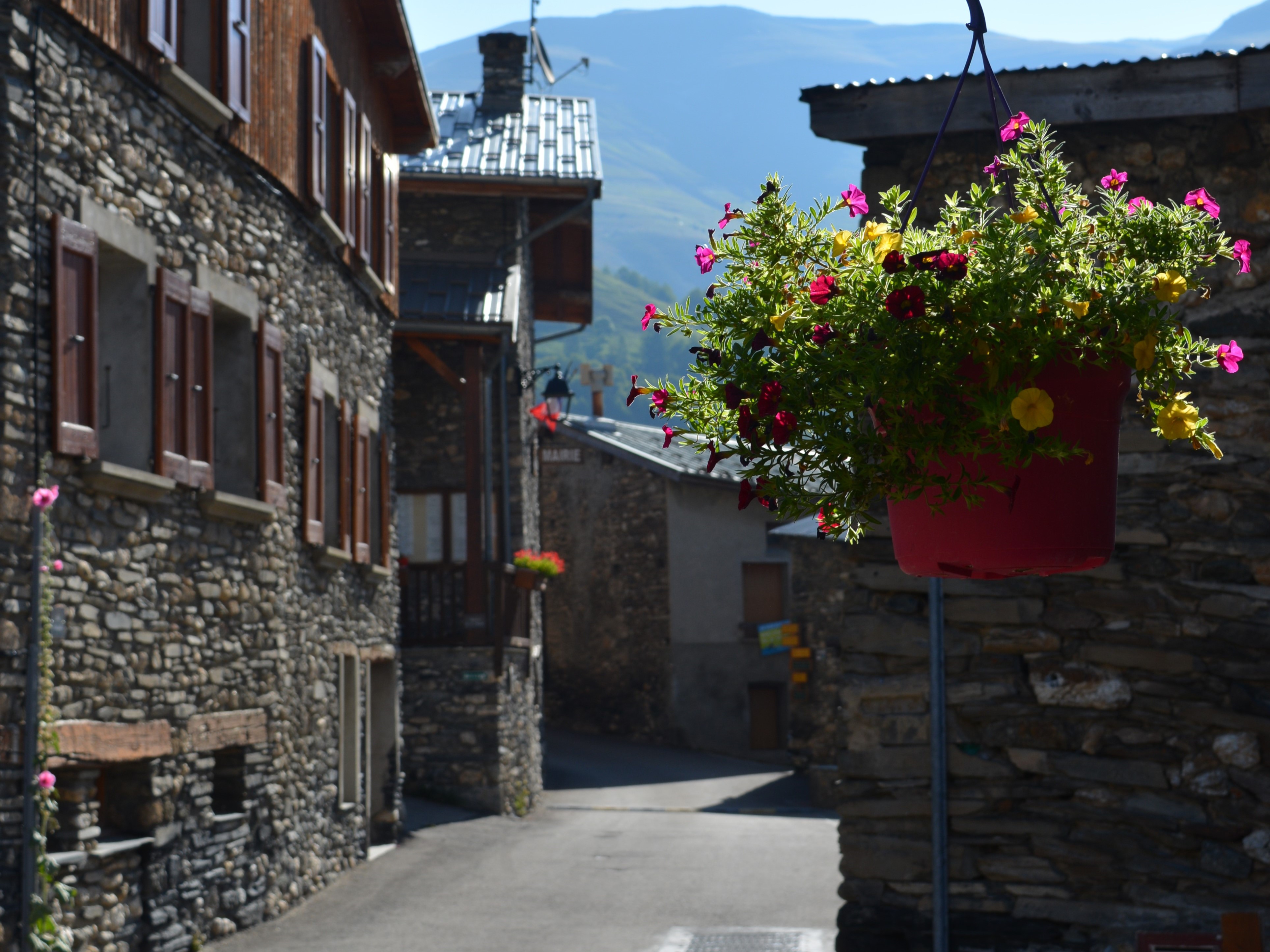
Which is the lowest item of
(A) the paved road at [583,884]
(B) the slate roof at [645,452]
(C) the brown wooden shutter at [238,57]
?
(A) the paved road at [583,884]

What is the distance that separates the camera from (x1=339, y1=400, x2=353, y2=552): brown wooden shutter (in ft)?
37.8

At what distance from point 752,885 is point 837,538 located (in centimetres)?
848

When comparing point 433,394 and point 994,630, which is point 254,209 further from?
point 433,394

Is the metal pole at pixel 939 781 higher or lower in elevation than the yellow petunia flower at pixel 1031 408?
lower

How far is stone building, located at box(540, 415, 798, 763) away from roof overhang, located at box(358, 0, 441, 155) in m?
12.3

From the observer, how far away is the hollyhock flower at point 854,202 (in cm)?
289

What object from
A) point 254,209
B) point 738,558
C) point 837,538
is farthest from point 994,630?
point 738,558

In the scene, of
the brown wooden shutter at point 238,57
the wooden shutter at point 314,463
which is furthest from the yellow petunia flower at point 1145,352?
the wooden shutter at point 314,463

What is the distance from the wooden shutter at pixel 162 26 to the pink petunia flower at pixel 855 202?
5448 millimetres

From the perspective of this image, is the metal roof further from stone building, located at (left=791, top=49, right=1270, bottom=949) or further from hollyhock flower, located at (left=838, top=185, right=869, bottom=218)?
hollyhock flower, located at (left=838, top=185, right=869, bottom=218)

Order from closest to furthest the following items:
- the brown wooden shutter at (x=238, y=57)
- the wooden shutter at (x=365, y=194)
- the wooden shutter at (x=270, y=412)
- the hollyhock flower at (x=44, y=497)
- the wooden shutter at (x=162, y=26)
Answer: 1. the hollyhock flower at (x=44, y=497)
2. the wooden shutter at (x=162, y=26)
3. the brown wooden shutter at (x=238, y=57)
4. the wooden shutter at (x=270, y=412)
5. the wooden shutter at (x=365, y=194)

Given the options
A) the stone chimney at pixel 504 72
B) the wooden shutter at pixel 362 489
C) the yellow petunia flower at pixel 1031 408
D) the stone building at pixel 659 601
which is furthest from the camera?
the stone building at pixel 659 601

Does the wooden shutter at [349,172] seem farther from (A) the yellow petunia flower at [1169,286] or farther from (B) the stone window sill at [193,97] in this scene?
(A) the yellow petunia flower at [1169,286]

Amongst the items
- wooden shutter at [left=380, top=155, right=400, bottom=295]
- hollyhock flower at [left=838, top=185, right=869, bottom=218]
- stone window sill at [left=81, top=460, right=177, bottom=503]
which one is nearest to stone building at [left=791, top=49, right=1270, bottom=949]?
hollyhock flower at [left=838, top=185, right=869, bottom=218]
